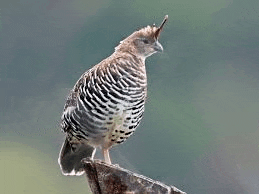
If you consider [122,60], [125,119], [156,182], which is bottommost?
[156,182]

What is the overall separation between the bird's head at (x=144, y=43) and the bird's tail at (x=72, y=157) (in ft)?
3.38

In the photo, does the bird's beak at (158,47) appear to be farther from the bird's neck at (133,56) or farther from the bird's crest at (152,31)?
the bird's neck at (133,56)

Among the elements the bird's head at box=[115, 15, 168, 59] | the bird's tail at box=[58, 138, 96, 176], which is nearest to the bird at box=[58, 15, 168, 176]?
the bird's head at box=[115, 15, 168, 59]

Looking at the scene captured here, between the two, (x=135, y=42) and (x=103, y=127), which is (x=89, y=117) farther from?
(x=135, y=42)

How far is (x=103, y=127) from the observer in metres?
5.98

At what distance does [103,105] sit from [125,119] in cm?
21

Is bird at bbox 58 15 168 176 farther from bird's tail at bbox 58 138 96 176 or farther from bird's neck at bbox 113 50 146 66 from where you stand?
bird's tail at bbox 58 138 96 176

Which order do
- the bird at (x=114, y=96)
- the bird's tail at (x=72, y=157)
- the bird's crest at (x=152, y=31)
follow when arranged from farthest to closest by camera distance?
the bird's tail at (x=72, y=157), the bird's crest at (x=152, y=31), the bird at (x=114, y=96)

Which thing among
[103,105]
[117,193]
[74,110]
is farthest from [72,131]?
[117,193]

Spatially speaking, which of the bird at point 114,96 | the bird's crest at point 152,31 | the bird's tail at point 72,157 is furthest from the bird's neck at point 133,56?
the bird's tail at point 72,157

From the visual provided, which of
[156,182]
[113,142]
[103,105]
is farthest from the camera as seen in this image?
[113,142]

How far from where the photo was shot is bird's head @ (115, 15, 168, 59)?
5902mm

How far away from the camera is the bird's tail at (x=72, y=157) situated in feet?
22.0

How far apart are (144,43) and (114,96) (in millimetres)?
511
